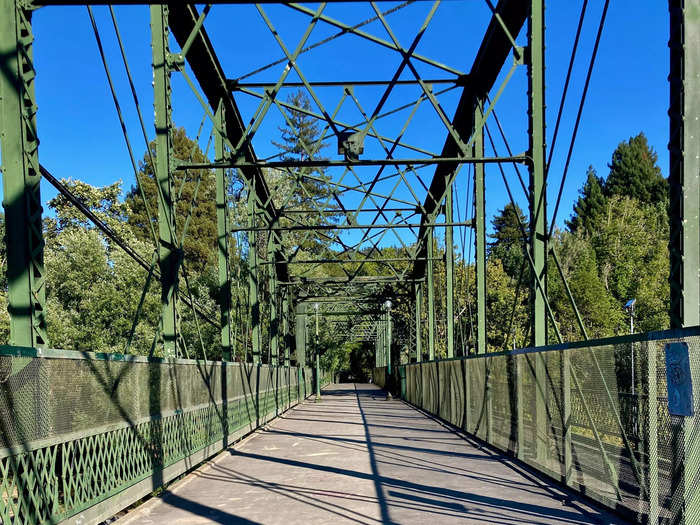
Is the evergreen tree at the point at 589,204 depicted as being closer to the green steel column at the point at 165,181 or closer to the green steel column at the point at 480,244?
the green steel column at the point at 480,244

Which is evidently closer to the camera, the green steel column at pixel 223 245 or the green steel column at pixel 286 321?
the green steel column at pixel 223 245

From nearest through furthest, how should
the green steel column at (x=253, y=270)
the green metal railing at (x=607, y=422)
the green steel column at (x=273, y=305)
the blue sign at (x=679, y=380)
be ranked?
the blue sign at (x=679, y=380) → the green metal railing at (x=607, y=422) → the green steel column at (x=253, y=270) → the green steel column at (x=273, y=305)

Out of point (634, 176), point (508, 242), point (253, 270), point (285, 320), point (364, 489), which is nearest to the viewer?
point (364, 489)

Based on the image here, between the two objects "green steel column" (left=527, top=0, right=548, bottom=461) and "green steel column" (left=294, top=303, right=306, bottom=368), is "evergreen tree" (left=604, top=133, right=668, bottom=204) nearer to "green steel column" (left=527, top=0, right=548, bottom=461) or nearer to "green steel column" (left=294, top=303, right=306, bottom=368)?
"green steel column" (left=294, top=303, right=306, bottom=368)

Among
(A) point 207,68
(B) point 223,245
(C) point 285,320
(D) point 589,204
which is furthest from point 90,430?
(D) point 589,204

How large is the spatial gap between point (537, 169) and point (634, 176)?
7453 centimetres

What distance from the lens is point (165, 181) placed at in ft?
43.5

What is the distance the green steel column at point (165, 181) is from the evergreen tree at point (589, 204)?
225 feet

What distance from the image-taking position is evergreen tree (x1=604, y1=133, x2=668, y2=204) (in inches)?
3204

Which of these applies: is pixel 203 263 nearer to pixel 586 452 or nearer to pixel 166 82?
pixel 166 82

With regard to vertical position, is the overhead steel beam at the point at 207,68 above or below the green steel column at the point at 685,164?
above

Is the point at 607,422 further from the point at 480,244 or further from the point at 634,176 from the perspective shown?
the point at 634,176

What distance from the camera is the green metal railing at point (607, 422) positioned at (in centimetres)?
633

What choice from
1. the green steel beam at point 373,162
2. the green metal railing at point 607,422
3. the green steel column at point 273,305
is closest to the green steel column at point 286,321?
the green steel column at point 273,305
